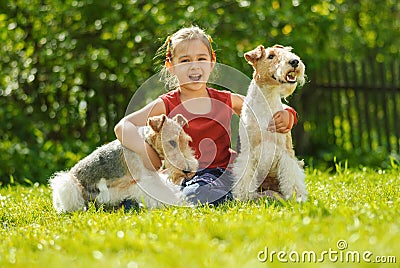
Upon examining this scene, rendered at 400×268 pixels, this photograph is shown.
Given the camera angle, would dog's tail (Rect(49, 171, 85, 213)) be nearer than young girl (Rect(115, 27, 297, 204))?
Yes

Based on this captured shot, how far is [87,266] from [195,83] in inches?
89.6

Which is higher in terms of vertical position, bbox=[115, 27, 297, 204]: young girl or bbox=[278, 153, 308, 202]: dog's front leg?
bbox=[115, 27, 297, 204]: young girl

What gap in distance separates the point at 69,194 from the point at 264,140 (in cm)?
134

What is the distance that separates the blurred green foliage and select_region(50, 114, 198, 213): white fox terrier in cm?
298

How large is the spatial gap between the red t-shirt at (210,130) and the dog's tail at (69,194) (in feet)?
2.76

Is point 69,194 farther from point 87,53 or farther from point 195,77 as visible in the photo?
point 87,53

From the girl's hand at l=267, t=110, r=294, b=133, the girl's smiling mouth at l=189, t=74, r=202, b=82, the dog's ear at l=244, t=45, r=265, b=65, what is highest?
the dog's ear at l=244, t=45, r=265, b=65

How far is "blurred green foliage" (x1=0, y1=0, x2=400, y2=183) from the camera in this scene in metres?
7.45

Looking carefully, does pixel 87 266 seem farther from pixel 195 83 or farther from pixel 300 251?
pixel 195 83

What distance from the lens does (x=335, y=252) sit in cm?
279

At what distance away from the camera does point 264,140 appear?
415 centimetres

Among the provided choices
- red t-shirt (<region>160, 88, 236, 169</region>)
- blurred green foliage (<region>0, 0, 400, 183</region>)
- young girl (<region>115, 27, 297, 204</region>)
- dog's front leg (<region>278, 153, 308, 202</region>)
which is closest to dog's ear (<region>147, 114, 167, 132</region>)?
young girl (<region>115, 27, 297, 204</region>)

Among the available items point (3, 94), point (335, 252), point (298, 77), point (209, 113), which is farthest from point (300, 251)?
point (3, 94)

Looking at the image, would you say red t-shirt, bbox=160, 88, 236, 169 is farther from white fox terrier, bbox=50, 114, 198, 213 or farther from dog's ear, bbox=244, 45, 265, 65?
dog's ear, bbox=244, 45, 265, 65
